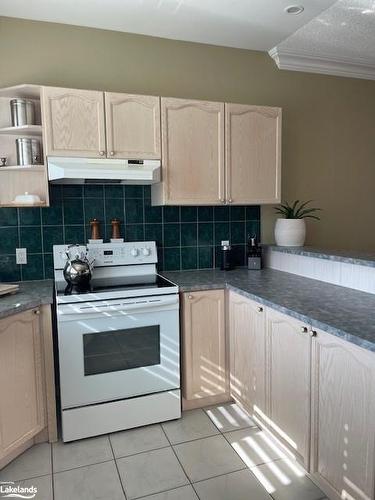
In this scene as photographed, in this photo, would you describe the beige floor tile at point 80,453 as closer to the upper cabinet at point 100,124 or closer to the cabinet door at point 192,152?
the cabinet door at point 192,152

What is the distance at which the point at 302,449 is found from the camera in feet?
5.77

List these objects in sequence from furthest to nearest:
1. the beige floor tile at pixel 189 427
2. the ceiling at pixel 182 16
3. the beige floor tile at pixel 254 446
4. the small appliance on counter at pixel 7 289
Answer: the ceiling at pixel 182 16 < the beige floor tile at pixel 189 427 < the small appliance on counter at pixel 7 289 < the beige floor tile at pixel 254 446

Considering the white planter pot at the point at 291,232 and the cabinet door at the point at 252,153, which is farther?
the white planter pot at the point at 291,232

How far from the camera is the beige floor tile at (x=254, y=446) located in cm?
201

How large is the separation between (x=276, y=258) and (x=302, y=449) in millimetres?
1470

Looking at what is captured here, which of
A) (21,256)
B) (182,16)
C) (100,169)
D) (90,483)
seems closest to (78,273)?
(21,256)

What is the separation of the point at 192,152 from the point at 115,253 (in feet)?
3.01

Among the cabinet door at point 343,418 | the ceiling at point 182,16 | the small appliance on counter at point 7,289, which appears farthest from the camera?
the ceiling at point 182,16

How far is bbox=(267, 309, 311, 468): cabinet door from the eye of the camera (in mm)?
1715

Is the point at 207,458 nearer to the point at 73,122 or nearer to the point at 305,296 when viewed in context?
the point at 305,296

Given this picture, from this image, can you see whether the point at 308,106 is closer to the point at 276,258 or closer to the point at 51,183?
the point at 276,258

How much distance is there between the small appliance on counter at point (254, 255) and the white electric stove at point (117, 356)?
825 millimetres

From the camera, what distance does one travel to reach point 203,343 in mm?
2436

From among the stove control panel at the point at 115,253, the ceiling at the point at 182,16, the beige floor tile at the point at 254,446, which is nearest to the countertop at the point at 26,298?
the stove control panel at the point at 115,253
